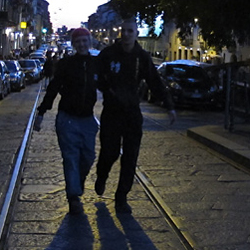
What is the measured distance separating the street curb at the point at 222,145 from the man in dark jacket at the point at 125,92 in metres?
3.35

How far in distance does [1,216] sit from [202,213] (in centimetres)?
203

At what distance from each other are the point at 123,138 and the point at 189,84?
14.8 m

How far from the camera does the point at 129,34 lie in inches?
236

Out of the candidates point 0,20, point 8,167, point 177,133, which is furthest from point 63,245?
point 0,20

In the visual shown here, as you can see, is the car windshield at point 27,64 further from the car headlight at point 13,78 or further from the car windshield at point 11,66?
the car headlight at point 13,78

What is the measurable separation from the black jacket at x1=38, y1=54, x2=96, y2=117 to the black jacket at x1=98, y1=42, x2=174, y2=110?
4.9 inches

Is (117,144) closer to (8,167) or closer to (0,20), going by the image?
(8,167)

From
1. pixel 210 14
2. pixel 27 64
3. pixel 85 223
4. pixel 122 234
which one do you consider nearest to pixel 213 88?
pixel 210 14

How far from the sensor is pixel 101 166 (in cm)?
646

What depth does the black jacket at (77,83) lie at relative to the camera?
19.8 ft

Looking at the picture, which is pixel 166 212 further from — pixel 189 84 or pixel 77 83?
pixel 189 84

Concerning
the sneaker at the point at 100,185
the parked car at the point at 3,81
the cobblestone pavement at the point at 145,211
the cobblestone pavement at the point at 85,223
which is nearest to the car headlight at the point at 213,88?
the parked car at the point at 3,81

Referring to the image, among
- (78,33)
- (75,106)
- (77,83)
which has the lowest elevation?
(75,106)

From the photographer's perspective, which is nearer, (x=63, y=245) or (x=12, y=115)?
(x=63, y=245)
